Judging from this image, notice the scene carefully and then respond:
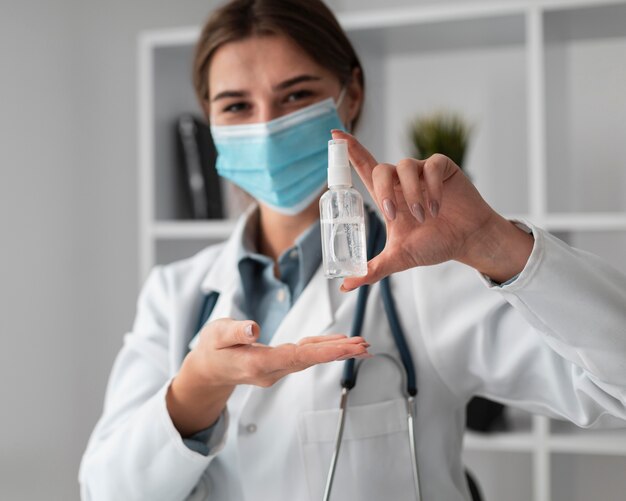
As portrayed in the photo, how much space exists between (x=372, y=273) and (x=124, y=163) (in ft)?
5.87

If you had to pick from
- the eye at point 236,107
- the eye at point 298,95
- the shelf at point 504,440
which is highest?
the eye at point 298,95

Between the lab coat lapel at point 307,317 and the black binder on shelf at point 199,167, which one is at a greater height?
the black binder on shelf at point 199,167

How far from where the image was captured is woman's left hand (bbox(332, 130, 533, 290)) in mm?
774

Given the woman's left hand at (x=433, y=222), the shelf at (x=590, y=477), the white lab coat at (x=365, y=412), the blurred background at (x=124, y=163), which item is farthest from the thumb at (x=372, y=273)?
the shelf at (x=590, y=477)

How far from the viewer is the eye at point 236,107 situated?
3.96 feet

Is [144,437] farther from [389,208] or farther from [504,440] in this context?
[504,440]

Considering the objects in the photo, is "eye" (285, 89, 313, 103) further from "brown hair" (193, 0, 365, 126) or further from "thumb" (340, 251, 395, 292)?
"thumb" (340, 251, 395, 292)

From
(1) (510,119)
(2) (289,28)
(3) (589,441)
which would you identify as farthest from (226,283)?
(1) (510,119)

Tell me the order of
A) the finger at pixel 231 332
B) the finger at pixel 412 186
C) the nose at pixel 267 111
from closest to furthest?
the finger at pixel 412 186
the finger at pixel 231 332
the nose at pixel 267 111

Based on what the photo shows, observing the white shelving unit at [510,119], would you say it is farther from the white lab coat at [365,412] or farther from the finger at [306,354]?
the finger at [306,354]

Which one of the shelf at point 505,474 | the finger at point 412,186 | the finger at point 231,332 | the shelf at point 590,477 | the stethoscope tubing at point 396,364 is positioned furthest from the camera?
the shelf at point 505,474

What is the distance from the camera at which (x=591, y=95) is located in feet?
7.04

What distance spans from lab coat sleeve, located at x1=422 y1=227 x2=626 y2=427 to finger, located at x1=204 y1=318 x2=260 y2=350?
0.90ft

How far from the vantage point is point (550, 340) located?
89cm
